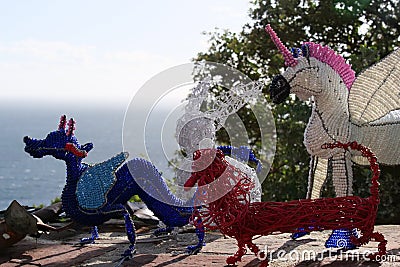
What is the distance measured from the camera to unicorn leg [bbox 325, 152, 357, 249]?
152 inches

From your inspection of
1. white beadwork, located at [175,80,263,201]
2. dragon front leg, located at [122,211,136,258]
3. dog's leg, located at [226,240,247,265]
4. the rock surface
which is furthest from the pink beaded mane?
dragon front leg, located at [122,211,136,258]

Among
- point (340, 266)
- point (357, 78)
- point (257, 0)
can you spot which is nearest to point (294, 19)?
point (257, 0)

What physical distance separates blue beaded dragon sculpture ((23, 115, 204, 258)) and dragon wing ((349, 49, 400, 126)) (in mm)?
1350

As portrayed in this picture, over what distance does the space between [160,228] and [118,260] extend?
2.82 feet

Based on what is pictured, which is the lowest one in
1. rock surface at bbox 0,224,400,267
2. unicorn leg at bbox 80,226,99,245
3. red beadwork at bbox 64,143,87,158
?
rock surface at bbox 0,224,400,267

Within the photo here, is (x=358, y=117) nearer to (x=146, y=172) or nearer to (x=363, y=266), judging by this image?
(x=363, y=266)

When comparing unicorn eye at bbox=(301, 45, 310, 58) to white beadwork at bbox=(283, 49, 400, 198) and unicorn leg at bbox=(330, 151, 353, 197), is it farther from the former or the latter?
unicorn leg at bbox=(330, 151, 353, 197)

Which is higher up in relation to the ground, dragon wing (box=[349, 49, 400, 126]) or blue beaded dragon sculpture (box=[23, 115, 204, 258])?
dragon wing (box=[349, 49, 400, 126])

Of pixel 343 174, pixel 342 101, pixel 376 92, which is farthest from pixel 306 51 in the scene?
pixel 343 174

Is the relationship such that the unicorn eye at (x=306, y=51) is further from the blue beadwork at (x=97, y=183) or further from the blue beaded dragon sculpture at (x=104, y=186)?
the blue beadwork at (x=97, y=183)

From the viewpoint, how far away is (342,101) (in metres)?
4.02

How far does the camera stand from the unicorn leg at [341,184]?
12.6ft

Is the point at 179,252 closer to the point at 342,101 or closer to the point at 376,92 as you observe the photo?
the point at 342,101

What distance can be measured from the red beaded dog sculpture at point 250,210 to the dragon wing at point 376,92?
2.90 ft
